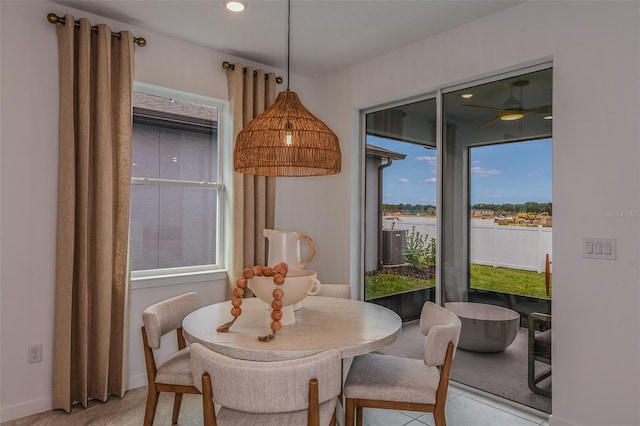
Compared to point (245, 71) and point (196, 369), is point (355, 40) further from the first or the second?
point (196, 369)

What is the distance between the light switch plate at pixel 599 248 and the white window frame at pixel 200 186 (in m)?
2.63

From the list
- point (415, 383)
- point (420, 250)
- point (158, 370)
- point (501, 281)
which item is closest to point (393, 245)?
point (420, 250)

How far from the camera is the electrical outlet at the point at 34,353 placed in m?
2.74

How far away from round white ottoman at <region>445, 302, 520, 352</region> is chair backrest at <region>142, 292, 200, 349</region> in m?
1.92

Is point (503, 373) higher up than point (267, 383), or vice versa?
point (267, 383)

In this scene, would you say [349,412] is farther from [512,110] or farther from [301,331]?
[512,110]

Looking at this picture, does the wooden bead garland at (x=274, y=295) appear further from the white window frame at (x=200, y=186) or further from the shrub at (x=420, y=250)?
the shrub at (x=420, y=250)

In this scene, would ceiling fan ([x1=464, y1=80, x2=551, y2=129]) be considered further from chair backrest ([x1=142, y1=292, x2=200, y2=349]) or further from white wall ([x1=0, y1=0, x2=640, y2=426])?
chair backrest ([x1=142, y1=292, x2=200, y2=349])

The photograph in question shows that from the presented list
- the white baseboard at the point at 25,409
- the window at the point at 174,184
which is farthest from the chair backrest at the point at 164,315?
the white baseboard at the point at 25,409

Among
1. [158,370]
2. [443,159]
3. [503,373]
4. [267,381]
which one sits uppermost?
[443,159]

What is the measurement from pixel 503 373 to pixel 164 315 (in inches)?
89.6

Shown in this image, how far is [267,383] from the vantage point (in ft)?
4.89

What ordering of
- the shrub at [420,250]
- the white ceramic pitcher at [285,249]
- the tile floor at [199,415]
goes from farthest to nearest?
the shrub at [420,250], the tile floor at [199,415], the white ceramic pitcher at [285,249]

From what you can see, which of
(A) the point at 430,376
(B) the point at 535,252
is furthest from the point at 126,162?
(B) the point at 535,252
